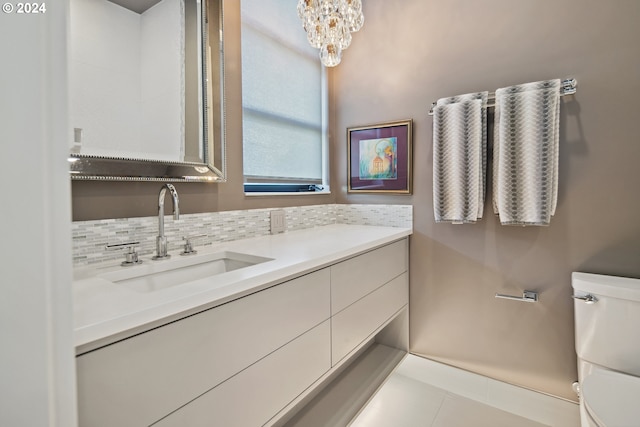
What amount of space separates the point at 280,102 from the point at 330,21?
615 millimetres

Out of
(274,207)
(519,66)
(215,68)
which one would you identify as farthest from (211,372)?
(519,66)

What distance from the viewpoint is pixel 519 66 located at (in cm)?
160

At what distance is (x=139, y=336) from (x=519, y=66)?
198 centimetres

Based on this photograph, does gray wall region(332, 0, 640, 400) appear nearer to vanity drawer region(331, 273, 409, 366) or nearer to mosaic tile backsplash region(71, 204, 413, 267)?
mosaic tile backsplash region(71, 204, 413, 267)

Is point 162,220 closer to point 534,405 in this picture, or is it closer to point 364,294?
point 364,294

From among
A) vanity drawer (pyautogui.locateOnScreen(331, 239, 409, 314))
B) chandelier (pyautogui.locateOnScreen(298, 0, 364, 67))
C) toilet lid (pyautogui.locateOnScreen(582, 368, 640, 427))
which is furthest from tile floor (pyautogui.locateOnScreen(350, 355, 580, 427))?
chandelier (pyautogui.locateOnScreen(298, 0, 364, 67))

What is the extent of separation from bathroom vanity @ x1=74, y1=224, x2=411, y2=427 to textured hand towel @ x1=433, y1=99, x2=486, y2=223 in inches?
15.9

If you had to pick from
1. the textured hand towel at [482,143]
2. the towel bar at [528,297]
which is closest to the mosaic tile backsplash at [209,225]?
the textured hand towel at [482,143]

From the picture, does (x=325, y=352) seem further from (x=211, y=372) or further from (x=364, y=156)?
(x=364, y=156)

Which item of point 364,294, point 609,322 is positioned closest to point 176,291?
point 364,294

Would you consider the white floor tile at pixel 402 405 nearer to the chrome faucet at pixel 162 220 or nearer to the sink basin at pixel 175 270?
the sink basin at pixel 175 270

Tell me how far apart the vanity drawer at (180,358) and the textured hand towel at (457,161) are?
1.03 m

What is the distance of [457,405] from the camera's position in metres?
1.56

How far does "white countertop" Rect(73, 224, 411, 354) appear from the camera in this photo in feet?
1.99
